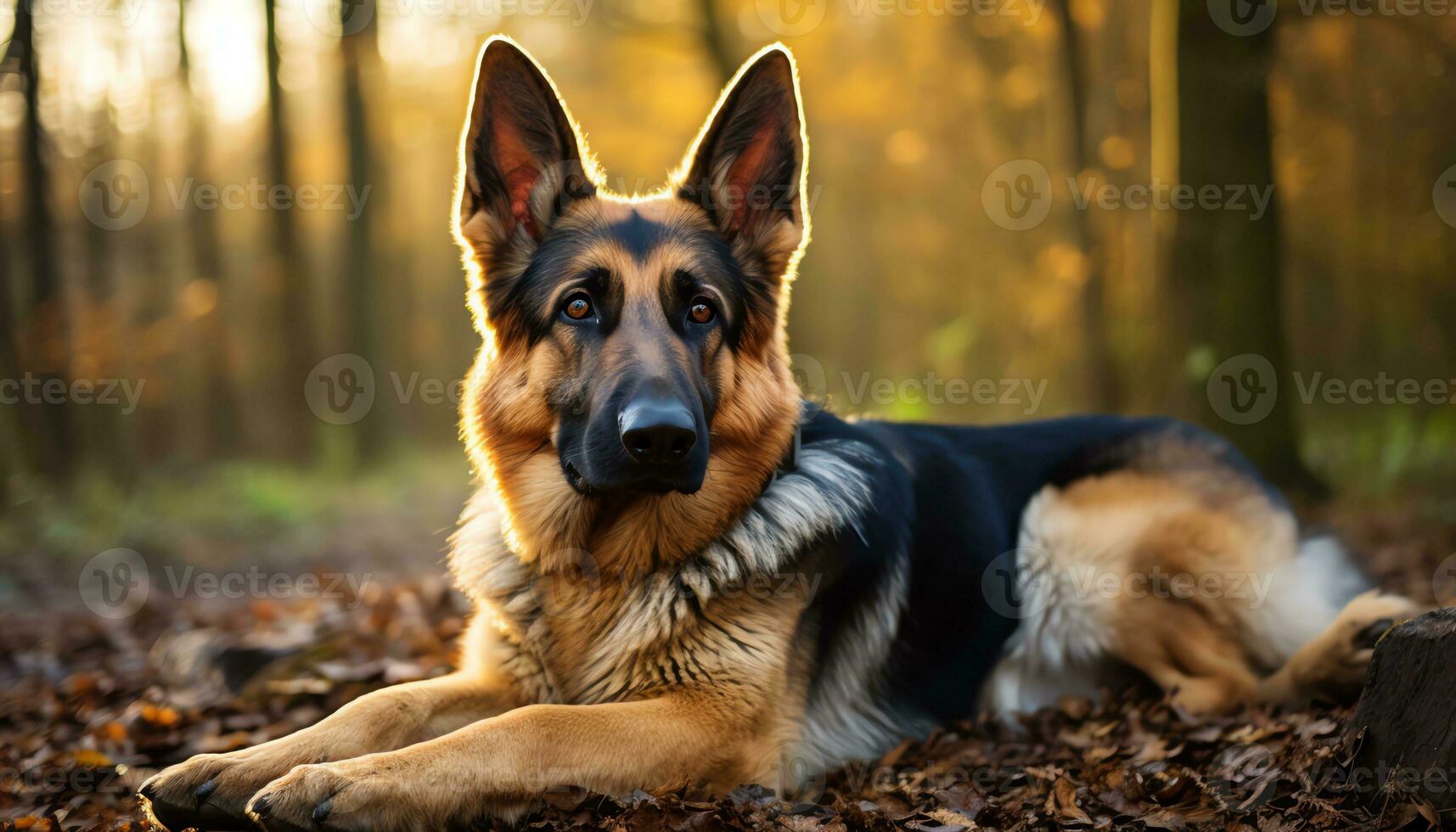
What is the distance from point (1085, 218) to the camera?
13.8 meters

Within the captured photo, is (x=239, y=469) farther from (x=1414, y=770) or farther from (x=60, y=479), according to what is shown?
(x=1414, y=770)

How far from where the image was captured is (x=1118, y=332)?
1016 cm

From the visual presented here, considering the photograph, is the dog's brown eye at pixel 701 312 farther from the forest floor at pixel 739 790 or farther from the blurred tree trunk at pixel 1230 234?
the blurred tree trunk at pixel 1230 234

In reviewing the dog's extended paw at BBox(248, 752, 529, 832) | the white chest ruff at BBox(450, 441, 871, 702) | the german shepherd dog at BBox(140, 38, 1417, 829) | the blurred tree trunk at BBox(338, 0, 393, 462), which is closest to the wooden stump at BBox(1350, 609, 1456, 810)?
the german shepherd dog at BBox(140, 38, 1417, 829)

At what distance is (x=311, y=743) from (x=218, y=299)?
61.7 feet

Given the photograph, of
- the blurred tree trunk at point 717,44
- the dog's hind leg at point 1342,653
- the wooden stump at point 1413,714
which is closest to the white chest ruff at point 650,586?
the wooden stump at point 1413,714

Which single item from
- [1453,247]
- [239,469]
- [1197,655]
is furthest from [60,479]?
[1453,247]

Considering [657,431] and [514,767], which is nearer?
[514,767]

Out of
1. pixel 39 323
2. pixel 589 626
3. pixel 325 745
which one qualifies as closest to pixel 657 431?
pixel 589 626

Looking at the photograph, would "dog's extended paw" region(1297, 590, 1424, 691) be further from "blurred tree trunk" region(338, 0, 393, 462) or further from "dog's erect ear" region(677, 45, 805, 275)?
"blurred tree trunk" region(338, 0, 393, 462)

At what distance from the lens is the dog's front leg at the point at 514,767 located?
2.83 metres

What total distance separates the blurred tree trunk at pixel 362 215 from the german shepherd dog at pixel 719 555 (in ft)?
44.2

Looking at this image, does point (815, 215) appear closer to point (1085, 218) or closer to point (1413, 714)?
point (1085, 218)

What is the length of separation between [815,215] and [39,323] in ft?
51.3
